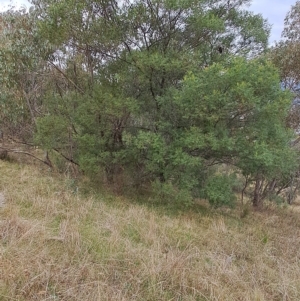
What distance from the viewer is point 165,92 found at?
5.93 m

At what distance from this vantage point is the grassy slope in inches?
95.9

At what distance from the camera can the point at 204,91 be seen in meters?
4.93

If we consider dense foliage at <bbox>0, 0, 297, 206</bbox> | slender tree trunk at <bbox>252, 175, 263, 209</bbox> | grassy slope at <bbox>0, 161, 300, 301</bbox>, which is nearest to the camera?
grassy slope at <bbox>0, 161, 300, 301</bbox>

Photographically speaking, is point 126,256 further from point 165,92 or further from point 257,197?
point 257,197

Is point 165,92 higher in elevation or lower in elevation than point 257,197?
higher

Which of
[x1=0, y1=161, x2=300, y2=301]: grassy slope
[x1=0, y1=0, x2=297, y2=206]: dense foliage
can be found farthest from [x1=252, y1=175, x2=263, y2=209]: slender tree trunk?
[x1=0, y1=161, x2=300, y2=301]: grassy slope

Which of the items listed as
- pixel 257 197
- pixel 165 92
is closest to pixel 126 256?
pixel 165 92

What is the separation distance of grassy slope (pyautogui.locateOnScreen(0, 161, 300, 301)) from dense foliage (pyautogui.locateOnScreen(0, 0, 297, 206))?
1301 millimetres

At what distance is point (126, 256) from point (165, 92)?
154 inches

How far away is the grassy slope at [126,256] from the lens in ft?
7.99

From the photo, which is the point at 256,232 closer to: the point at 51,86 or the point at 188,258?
the point at 188,258

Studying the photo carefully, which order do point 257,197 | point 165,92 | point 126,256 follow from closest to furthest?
point 126,256, point 165,92, point 257,197

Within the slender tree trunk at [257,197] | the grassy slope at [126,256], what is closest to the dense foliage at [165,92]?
the grassy slope at [126,256]

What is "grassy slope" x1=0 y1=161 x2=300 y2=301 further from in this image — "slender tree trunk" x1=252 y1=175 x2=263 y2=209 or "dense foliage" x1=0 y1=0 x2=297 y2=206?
"slender tree trunk" x1=252 y1=175 x2=263 y2=209
